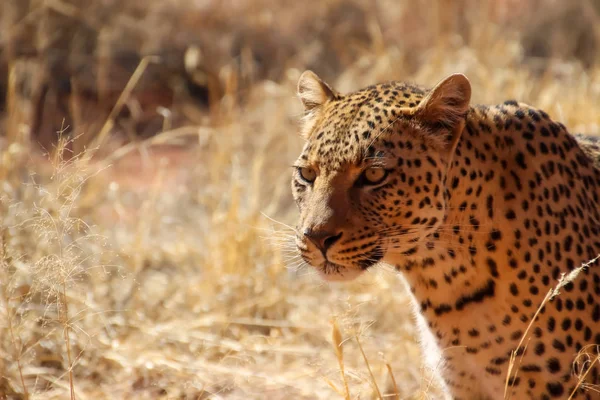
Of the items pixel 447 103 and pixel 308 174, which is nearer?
pixel 447 103

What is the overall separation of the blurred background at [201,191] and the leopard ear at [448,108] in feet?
2.86

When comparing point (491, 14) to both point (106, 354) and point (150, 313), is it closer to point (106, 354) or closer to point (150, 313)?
point (150, 313)

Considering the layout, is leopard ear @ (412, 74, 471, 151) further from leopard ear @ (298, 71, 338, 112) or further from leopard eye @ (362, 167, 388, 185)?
leopard ear @ (298, 71, 338, 112)

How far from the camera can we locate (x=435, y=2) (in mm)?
12148

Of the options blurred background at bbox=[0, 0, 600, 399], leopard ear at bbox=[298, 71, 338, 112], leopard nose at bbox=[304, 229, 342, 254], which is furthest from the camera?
blurred background at bbox=[0, 0, 600, 399]

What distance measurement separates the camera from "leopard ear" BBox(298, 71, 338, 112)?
174 inches

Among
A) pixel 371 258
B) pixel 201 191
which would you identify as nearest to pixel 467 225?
pixel 371 258

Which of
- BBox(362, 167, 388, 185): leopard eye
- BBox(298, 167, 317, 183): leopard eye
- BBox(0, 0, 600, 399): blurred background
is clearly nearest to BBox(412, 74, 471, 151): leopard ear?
BBox(362, 167, 388, 185): leopard eye

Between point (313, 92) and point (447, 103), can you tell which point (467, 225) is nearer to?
point (447, 103)

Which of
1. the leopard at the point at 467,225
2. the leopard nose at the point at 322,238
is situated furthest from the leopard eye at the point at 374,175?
the leopard nose at the point at 322,238

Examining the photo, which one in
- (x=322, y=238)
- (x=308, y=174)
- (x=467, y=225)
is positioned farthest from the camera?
(x=308, y=174)

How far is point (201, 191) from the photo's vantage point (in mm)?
8109

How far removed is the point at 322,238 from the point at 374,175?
346mm

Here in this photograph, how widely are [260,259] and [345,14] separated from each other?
28.9 feet
